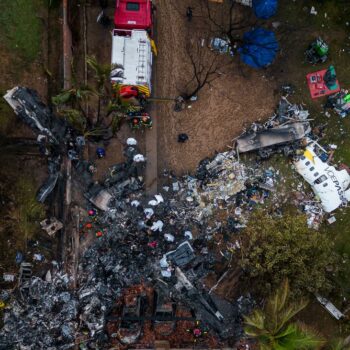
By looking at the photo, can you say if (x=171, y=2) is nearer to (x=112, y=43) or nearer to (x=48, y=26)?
(x=112, y=43)

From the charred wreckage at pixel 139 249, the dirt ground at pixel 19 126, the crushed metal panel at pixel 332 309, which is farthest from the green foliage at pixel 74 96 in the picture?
the crushed metal panel at pixel 332 309

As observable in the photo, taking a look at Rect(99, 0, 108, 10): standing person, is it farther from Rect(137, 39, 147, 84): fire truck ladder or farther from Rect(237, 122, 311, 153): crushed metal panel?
Rect(237, 122, 311, 153): crushed metal panel

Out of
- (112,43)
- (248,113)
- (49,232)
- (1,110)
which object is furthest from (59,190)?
(248,113)

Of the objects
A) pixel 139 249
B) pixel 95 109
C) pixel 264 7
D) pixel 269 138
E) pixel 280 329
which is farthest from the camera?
pixel 95 109

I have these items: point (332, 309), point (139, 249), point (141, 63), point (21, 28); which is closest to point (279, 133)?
point (141, 63)

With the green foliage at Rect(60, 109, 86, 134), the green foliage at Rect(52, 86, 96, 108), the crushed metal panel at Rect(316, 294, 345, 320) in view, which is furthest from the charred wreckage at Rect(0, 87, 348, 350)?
the crushed metal panel at Rect(316, 294, 345, 320)

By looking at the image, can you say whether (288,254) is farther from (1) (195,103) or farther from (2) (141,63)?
(2) (141,63)
